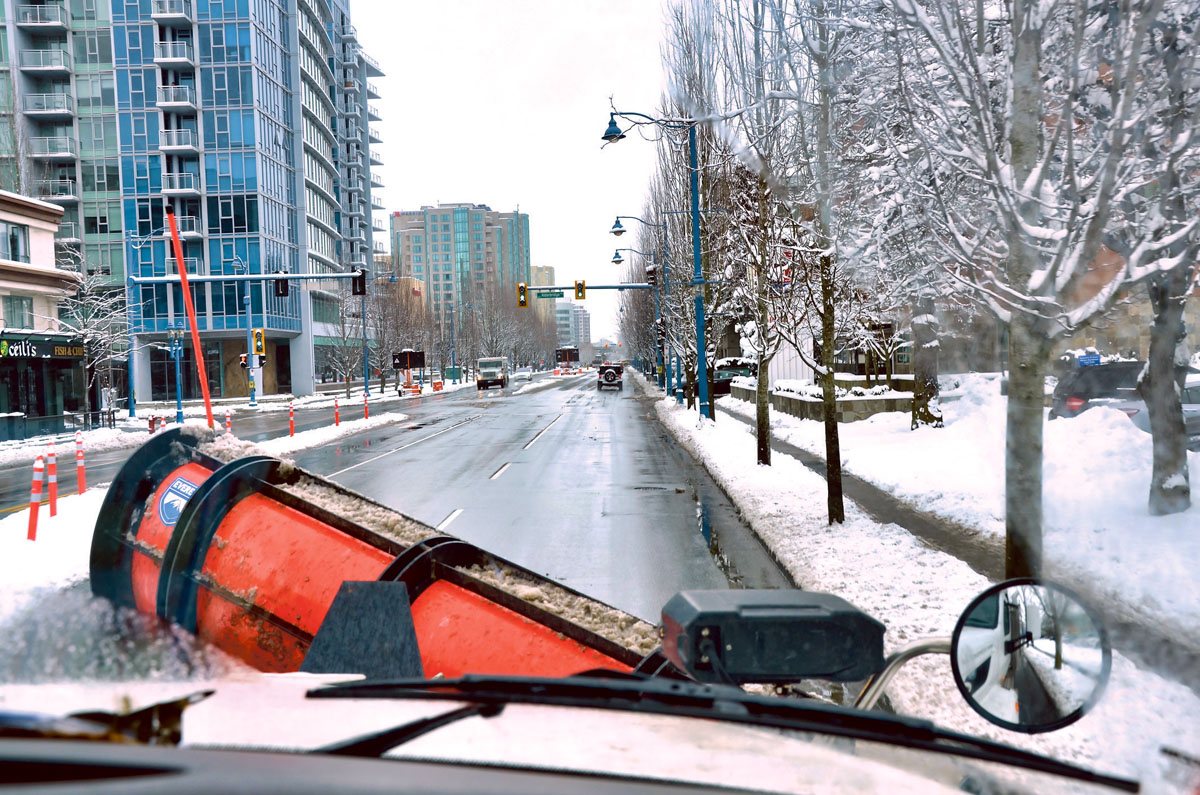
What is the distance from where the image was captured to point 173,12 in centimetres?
5603

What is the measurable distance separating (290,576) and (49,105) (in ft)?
253

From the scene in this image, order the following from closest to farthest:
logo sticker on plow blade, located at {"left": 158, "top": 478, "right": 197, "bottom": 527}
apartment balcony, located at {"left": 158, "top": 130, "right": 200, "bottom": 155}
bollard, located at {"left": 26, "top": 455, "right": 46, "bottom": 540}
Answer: logo sticker on plow blade, located at {"left": 158, "top": 478, "right": 197, "bottom": 527}
bollard, located at {"left": 26, "top": 455, "right": 46, "bottom": 540}
apartment balcony, located at {"left": 158, "top": 130, "right": 200, "bottom": 155}

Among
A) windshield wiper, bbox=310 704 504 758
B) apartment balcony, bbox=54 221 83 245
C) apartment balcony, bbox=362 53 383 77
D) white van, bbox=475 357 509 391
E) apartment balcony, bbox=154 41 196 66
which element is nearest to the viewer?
windshield wiper, bbox=310 704 504 758

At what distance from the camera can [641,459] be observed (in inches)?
783

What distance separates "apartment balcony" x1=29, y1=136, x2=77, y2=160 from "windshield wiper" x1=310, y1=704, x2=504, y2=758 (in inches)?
3042

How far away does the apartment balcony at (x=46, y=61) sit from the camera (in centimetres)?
6228

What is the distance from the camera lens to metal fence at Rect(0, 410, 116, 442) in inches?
1091

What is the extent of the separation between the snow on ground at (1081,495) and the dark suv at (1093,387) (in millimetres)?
1295

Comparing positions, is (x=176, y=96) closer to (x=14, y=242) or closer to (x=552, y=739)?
(x=14, y=242)

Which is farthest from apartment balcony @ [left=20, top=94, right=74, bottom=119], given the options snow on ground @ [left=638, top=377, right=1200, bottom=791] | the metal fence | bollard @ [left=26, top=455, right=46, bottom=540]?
snow on ground @ [left=638, top=377, right=1200, bottom=791]

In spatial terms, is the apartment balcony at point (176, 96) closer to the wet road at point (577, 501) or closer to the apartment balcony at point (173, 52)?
the apartment balcony at point (173, 52)

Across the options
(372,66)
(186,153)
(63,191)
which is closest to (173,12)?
(186,153)

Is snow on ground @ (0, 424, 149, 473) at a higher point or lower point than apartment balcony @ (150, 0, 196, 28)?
lower

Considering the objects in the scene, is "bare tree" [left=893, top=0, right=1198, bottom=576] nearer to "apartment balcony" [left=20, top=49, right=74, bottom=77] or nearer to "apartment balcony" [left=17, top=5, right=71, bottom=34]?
"apartment balcony" [left=20, top=49, right=74, bottom=77]
